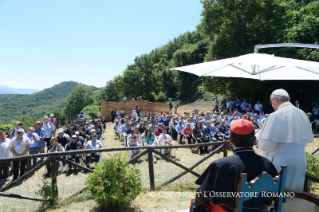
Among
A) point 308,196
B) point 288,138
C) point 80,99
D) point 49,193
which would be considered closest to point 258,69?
point 288,138

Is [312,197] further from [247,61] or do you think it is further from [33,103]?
[33,103]

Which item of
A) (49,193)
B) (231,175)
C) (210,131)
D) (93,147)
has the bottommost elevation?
(49,193)

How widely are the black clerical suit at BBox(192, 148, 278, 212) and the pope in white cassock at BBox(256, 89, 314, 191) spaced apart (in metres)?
0.90

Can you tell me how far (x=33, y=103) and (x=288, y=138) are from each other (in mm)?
131799

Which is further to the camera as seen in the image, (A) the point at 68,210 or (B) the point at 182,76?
(B) the point at 182,76

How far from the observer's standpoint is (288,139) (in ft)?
9.27

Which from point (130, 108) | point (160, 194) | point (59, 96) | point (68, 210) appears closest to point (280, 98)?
point (160, 194)

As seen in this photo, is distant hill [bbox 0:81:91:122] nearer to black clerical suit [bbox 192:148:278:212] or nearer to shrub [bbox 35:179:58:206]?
shrub [bbox 35:179:58:206]

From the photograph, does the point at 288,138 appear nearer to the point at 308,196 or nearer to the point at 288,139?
the point at 288,139

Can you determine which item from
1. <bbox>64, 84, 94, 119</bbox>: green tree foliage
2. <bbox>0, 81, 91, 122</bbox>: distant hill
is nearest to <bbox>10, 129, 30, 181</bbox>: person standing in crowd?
<bbox>64, 84, 94, 119</bbox>: green tree foliage

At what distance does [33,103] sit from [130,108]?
109 meters

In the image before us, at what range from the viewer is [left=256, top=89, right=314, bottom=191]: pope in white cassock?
283 centimetres

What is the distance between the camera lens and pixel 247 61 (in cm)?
411

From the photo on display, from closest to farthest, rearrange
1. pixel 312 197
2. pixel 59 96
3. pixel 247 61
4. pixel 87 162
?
pixel 312 197
pixel 247 61
pixel 87 162
pixel 59 96
